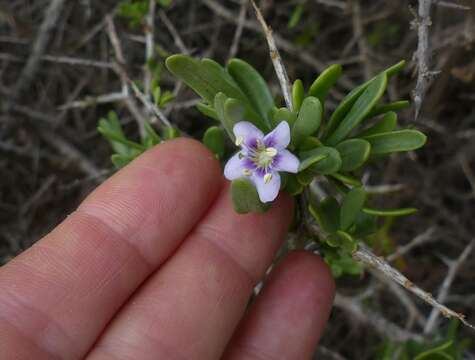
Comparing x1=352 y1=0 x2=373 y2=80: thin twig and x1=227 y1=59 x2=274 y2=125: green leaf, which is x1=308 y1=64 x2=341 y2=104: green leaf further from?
x1=352 y1=0 x2=373 y2=80: thin twig

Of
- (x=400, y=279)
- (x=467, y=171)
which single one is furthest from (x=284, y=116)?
(x=467, y=171)

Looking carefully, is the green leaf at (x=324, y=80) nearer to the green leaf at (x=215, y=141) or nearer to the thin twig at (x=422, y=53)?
the thin twig at (x=422, y=53)

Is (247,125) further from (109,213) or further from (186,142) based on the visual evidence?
(109,213)

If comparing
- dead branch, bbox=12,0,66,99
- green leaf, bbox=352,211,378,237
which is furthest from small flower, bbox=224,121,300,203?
dead branch, bbox=12,0,66,99

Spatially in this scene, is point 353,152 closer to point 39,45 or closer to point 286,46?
point 286,46

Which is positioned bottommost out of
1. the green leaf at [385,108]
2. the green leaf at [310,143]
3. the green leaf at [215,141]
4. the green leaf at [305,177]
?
the green leaf at [305,177]

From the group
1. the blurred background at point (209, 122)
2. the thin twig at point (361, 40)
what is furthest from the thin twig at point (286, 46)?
the thin twig at point (361, 40)

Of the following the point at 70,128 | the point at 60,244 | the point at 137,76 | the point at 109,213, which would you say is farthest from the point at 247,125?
the point at 70,128
